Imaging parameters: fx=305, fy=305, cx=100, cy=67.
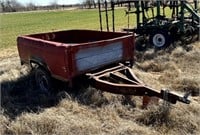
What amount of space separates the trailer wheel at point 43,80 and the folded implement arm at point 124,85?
85 cm

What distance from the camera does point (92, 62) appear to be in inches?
195

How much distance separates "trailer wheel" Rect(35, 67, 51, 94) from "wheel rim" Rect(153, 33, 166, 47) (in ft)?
16.2

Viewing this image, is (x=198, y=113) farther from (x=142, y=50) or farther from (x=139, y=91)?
(x=142, y=50)

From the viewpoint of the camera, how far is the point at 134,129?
12.1ft

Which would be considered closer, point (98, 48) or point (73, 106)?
point (73, 106)

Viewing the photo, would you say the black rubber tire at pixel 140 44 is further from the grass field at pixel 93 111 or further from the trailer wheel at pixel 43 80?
the trailer wheel at pixel 43 80

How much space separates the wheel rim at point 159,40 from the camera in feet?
30.9

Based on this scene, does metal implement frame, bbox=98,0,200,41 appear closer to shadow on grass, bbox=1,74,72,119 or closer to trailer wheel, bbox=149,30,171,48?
trailer wheel, bbox=149,30,171,48

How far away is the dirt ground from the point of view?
12.4 feet

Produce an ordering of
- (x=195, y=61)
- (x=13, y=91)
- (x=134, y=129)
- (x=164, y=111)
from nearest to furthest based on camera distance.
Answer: (x=134, y=129) → (x=164, y=111) → (x=13, y=91) → (x=195, y=61)

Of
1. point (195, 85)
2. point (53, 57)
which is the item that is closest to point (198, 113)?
point (195, 85)

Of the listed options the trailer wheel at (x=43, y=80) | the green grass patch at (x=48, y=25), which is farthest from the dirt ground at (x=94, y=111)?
the green grass patch at (x=48, y=25)

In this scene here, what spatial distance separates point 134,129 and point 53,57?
6.00 ft

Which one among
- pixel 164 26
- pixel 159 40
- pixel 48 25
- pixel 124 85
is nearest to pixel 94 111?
pixel 124 85
